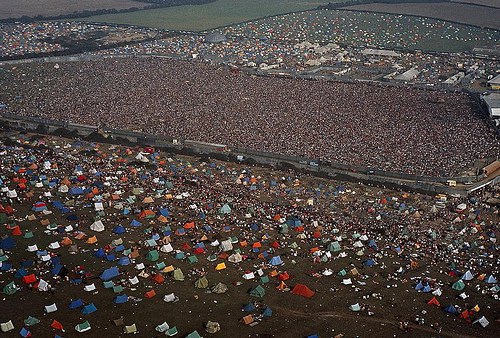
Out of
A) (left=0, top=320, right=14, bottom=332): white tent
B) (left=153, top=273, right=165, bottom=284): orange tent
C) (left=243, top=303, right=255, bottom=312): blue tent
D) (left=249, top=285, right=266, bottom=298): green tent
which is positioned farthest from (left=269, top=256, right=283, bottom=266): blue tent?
(left=0, top=320, right=14, bottom=332): white tent

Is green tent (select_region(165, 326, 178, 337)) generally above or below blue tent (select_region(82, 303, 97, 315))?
below

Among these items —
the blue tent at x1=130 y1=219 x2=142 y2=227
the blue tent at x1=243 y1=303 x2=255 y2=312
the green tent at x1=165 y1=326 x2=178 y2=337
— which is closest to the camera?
the green tent at x1=165 y1=326 x2=178 y2=337

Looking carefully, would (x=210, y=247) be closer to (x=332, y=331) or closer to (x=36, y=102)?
(x=332, y=331)

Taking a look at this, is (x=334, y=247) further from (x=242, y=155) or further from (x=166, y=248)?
(x=242, y=155)

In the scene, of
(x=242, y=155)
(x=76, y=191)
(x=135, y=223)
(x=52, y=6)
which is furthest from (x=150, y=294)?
(x=52, y=6)

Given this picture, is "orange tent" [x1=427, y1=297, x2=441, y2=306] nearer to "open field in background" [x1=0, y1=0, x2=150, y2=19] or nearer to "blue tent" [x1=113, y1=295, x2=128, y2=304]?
"blue tent" [x1=113, y1=295, x2=128, y2=304]

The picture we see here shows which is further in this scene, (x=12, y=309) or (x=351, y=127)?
(x=351, y=127)

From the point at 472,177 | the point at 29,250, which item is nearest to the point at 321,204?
the point at 472,177
